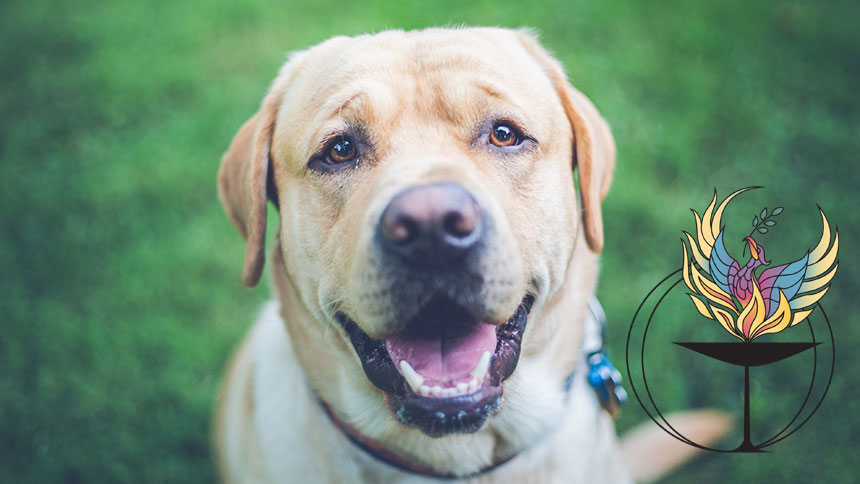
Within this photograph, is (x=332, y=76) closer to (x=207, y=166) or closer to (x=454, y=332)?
(x=454, y=332)

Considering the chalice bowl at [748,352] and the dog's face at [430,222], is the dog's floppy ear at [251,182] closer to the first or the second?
the dog's face at [430,222]

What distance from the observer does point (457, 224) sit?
1.97 meters

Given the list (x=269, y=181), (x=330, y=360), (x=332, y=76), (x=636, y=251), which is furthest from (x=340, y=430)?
(x=636, y=251)

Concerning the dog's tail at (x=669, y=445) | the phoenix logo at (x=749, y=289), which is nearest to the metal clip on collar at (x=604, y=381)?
the phoenix logo at (x=749, y=289)

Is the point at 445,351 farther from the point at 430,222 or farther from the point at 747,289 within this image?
the point at 747,289

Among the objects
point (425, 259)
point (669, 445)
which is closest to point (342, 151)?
point (425, 259)

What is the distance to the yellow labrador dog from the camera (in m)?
2.13

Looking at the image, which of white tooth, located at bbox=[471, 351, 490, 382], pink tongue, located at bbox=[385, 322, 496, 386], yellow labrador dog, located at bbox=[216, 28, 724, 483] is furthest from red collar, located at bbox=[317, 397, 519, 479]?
white tooth, located at bbox=[471, 351, 490, 382]

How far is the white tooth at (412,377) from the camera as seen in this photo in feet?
7.27

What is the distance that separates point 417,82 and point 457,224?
864 mm

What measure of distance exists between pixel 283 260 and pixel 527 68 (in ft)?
4.53

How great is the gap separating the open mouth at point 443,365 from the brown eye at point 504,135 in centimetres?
66

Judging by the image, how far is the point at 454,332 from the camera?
2344 millimetres

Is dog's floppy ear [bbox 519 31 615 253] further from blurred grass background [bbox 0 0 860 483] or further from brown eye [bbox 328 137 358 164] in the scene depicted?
blurred grass background [bbox 0 0 860 483]
